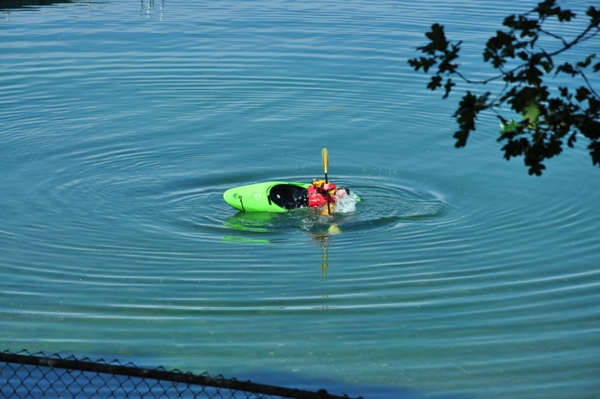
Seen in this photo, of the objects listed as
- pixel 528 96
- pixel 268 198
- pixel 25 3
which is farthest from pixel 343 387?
pixel 25 3

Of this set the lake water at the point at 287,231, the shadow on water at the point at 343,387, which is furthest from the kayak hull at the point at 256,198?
the shadow on water at the point at 343,387

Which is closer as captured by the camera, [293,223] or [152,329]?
[152,329]

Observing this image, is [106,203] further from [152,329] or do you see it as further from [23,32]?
[23,32]

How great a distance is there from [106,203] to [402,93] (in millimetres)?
9682

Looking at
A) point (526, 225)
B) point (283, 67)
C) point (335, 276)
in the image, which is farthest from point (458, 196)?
point (283, 67)

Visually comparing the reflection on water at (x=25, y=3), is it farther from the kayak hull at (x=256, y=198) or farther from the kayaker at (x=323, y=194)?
the kayaker at (x=323, y=194)

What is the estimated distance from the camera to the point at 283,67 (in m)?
24.2

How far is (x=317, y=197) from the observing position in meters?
14.2

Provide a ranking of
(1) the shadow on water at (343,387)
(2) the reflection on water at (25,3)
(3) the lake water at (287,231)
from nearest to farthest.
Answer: (1) the shadow on water at (343,387), (3) the lake water at (287,231), (2) the reflection on water at (25,3)

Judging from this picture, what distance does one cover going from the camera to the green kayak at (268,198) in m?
14.5

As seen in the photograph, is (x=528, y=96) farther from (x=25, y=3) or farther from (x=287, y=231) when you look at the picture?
(x=25, y=3)

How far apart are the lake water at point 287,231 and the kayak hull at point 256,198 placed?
0.85 feet

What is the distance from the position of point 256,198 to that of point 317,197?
3.52 feet

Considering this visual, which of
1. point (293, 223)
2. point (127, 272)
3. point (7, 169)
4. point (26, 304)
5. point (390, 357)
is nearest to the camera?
point (390, 357)
